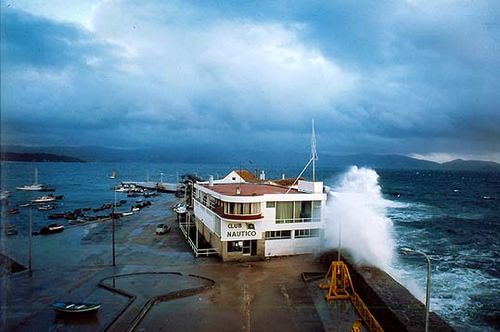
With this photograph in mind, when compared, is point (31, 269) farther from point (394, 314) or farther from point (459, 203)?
point (459, 203)

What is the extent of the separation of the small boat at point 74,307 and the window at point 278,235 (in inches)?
648

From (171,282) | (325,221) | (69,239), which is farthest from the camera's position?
(69,239)

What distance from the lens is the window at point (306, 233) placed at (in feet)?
125

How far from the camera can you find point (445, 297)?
33.2 metres

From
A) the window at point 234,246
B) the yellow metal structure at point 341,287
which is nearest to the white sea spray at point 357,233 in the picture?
the yellow metal structure at point 341,287

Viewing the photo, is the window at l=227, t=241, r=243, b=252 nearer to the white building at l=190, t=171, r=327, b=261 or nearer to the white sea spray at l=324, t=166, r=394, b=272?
the white building at l=190, t=171, r=327, b=261

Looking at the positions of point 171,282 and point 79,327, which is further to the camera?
point 171,282

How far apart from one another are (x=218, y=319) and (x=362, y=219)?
24668 millimetres

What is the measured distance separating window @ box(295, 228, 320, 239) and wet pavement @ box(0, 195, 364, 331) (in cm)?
191

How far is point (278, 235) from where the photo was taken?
37500 mm

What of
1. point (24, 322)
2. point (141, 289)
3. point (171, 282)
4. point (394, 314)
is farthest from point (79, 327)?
point (394, 314)

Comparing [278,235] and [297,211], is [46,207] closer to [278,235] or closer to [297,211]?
[278,235]

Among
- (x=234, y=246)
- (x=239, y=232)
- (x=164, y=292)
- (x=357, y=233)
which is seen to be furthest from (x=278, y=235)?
(x=164, y=292)

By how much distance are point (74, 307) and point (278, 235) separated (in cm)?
1851
